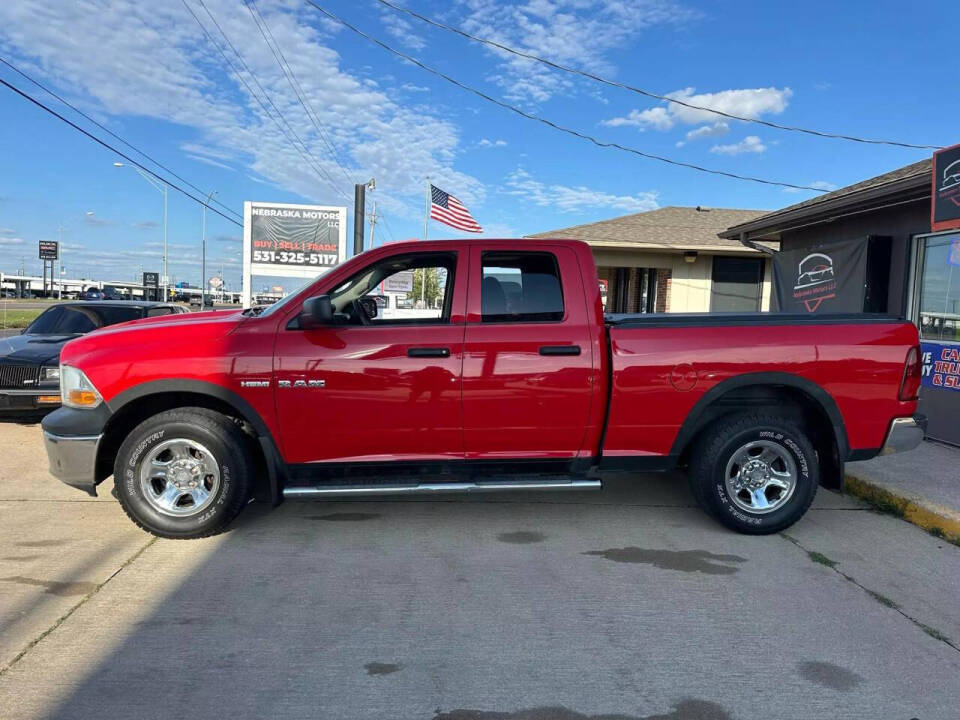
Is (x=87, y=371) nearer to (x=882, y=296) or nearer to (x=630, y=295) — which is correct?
(x=882, y=296)

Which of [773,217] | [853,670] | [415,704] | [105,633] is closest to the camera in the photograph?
[415,704]

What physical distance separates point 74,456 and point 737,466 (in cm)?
452

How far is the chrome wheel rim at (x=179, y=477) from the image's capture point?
14.2ft

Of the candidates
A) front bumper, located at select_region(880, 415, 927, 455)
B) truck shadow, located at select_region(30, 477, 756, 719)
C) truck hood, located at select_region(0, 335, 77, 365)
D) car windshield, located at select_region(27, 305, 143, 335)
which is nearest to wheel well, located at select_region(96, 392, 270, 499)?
truck shadow, located at select_region(30, 477, 756, 719)

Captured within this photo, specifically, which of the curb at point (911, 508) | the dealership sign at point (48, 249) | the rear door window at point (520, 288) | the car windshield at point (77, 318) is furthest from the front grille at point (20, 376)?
the dealership sign at point (48, 249)

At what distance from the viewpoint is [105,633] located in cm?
321

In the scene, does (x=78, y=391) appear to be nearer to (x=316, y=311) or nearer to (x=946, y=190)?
(x=316, y=311)

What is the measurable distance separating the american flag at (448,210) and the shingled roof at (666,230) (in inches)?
97.3

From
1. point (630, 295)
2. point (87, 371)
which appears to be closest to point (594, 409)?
point (87, 371)

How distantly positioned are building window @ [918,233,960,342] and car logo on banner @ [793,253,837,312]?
4.18 feet

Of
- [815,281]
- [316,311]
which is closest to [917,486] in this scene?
[815,281]

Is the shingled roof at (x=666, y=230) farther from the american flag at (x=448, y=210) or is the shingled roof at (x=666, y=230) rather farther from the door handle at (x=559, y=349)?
the door handle at (x=559, y=349)

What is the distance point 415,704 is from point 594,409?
7.63 feet

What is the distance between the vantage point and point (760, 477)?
185 inches
